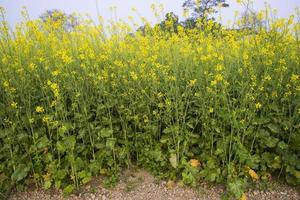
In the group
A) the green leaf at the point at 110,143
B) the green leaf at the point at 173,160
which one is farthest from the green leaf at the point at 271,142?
the green leaf at the point at 110,143

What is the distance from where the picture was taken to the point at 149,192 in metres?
2.63

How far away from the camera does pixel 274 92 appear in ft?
8.52

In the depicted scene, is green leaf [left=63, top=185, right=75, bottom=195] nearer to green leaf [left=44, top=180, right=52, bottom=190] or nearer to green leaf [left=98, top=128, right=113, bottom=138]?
green leaf [left=44, top=180, right=52, bottom=190]

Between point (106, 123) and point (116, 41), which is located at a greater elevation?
point (116, 41)

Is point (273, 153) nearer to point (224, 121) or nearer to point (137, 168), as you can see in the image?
point (224, 121)

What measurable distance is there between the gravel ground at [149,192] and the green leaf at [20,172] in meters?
0.22

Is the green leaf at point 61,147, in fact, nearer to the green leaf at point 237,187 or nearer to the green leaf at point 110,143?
the green leaf at point 110,143

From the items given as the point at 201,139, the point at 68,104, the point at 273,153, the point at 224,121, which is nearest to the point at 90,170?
the point at 68,104

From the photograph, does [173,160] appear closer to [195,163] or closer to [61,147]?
[195,163]

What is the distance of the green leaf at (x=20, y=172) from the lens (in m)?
2.53

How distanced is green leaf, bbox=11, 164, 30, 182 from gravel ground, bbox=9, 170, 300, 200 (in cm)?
22

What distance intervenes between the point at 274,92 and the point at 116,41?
2035 millimetres

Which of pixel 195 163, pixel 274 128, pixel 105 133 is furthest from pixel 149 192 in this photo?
pixel 274 128

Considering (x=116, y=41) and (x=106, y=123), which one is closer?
(x=106, y=123)
